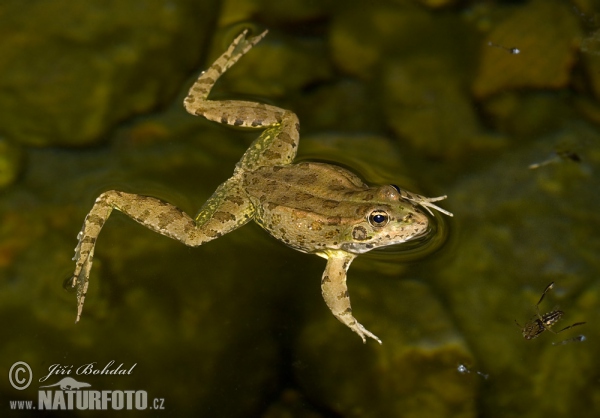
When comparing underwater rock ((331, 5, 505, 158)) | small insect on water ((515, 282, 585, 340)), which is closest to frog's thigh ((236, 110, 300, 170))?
underwater rock ((331, 5, 505, 158))

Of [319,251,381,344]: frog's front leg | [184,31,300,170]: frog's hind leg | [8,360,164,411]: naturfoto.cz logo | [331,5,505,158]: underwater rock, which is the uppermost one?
[331,5,505,158]: underwater rock

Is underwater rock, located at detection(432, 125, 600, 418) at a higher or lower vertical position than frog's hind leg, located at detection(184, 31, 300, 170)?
lower

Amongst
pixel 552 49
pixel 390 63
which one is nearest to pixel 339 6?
pixel 390 63

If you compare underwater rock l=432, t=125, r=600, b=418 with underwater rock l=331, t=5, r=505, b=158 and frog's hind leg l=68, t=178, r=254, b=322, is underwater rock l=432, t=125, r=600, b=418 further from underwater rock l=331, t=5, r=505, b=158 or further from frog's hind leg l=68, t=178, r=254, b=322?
frog's hind leg l=68, t=178, r=254, b=322

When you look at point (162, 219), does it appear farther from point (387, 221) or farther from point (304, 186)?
point (387, 221)

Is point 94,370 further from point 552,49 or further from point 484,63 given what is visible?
point 552,49

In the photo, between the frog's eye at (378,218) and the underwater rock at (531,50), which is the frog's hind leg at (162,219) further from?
the underwater rock at (531,50)

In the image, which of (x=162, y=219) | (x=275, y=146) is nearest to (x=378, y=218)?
(x=275, y=146)
